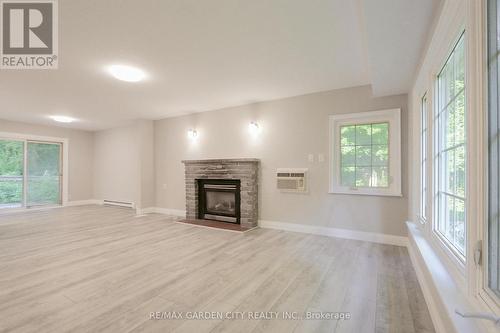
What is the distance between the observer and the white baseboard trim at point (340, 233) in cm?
338

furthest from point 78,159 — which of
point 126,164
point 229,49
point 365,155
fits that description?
point 365,155

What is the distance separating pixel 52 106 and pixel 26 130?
266 cm

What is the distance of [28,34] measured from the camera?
2.36 m

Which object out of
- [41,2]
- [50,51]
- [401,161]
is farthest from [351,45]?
[50,51]

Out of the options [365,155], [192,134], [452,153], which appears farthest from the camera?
[192,134]

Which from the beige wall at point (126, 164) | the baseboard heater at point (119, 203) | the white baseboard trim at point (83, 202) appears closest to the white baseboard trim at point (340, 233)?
the beige wall at point (126, 164)

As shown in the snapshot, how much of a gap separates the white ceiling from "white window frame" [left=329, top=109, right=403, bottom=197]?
389mm

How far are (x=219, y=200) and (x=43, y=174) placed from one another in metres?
5.95

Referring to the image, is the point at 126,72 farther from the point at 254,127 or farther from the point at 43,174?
the point at 43,174

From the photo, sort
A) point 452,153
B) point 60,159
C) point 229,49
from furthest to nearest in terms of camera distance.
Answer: point 60,159 < point 229,49 < point 452,153

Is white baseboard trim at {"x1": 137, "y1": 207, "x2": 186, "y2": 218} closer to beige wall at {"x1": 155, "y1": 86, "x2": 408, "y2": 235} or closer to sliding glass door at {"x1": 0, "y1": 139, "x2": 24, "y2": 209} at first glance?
beige wall at {"x1": 155, "y1": 86, "x2": 408, "y2": 235}

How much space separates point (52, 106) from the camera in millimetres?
4879

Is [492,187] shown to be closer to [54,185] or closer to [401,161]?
[401,161]

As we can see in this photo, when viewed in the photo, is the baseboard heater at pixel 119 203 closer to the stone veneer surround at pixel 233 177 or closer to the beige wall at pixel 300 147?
the beige wall at pixel 300 147
